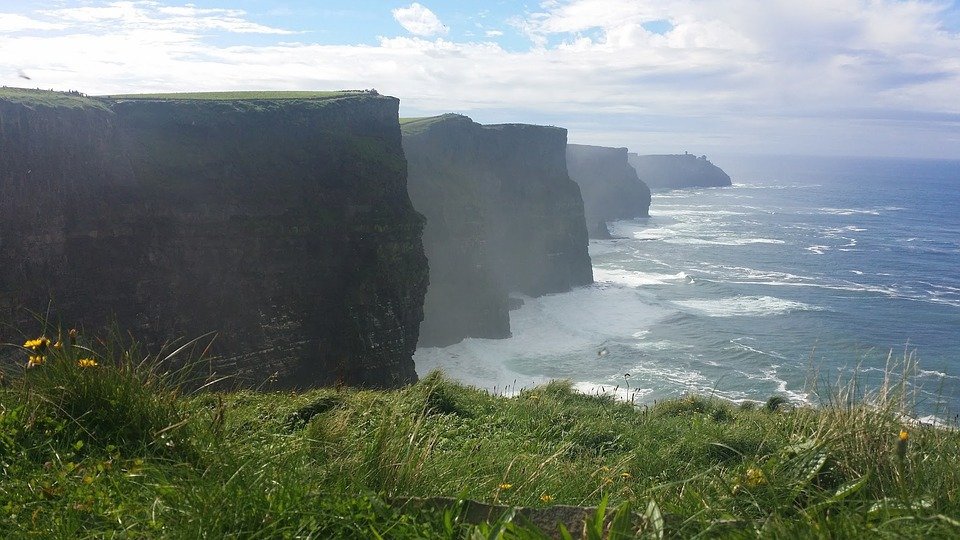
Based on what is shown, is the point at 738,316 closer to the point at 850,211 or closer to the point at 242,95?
the point at 242,95

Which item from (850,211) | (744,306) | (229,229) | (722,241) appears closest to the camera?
(229,229)

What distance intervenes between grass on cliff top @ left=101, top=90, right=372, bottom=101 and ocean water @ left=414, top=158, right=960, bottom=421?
17.5 metres

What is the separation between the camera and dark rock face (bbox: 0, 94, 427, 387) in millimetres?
26047

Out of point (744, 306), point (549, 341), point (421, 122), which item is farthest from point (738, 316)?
point (421, 122)

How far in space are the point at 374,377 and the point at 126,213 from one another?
45.3 feet

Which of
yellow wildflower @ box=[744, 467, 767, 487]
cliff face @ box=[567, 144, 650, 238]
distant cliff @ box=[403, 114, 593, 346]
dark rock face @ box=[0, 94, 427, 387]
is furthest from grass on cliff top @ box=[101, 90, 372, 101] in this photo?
cliff face @ box=[567, 144, 650, 238]

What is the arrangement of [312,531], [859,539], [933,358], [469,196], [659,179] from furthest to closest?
[659,179] → [469,196] → [933,358] → [312,531] → [859,539]

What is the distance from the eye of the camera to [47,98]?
2666 cm

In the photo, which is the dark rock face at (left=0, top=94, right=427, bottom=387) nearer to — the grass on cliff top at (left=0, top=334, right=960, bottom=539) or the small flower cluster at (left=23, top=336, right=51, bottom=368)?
the small flower cluster at (left=23, top=336, right=51, bottom=368)

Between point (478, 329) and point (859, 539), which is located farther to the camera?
point (478, 329)

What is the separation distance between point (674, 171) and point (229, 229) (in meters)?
162

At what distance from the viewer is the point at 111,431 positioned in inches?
173

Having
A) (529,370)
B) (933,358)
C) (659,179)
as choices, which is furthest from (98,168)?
(659,179)

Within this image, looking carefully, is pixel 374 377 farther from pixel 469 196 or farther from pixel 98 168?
pixel 469 196
